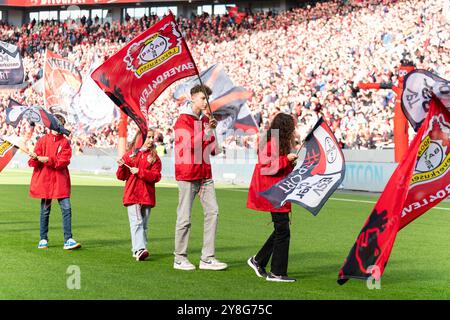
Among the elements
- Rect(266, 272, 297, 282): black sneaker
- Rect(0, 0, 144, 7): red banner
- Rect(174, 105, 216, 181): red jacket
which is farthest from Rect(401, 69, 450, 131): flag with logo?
Rect(0, 0, 144, 7): red banner

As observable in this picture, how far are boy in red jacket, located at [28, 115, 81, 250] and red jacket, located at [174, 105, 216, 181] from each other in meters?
2.68

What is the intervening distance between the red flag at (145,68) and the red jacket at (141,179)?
2.29ft

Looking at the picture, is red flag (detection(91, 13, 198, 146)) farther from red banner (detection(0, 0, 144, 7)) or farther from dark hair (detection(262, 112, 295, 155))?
red banner (detection(0, 0, 144, 7))

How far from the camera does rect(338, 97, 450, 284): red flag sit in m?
8.56

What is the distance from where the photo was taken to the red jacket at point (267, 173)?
9836 mm

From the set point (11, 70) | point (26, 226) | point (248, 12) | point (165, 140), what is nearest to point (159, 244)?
point (26, 226)

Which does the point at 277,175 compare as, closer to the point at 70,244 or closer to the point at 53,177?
the point at 70,244

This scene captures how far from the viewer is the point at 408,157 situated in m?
8.74

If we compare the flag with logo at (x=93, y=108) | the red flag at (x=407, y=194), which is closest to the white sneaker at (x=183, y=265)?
the red flag at (x=407, y=194)

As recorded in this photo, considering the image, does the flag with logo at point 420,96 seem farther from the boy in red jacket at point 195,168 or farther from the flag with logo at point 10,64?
the flag with logo at point 10,64

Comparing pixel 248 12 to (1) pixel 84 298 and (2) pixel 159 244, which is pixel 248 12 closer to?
(2) pixel 159 244

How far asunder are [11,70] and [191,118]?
2345 cm

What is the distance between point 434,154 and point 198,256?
422cm

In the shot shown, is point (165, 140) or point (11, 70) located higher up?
point (11, 70)
